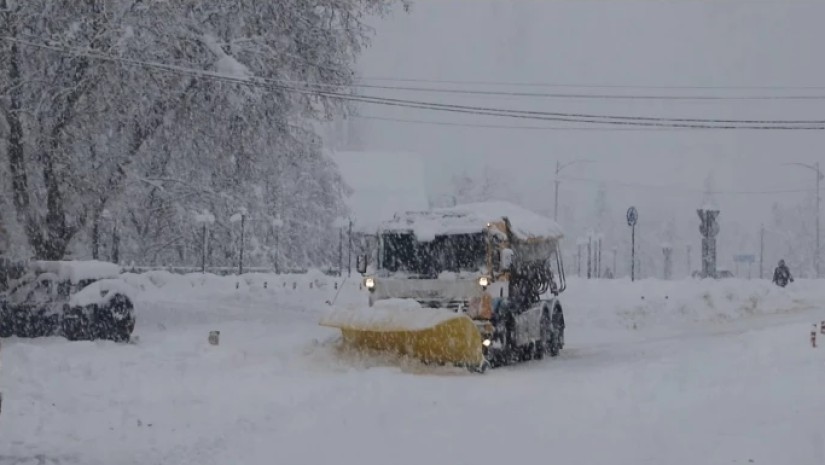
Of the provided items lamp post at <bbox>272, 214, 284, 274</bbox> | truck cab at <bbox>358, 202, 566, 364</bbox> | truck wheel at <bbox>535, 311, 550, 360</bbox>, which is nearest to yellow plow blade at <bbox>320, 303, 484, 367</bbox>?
truck cab at <bbox>358, 202, 566, 364</bbox>

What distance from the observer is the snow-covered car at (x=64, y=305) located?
64.6 ft

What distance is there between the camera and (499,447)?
33.5 feet

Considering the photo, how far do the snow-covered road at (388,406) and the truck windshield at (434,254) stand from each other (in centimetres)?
199

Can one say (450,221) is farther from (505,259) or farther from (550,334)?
(550,334)

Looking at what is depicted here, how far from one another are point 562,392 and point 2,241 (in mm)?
18336

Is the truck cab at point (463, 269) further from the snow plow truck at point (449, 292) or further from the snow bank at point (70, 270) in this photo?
the snow bank at point (70, 270)

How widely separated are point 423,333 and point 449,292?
201cm

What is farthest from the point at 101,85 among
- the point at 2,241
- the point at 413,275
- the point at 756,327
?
the point at 756,327

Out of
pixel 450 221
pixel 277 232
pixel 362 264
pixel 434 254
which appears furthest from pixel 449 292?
pixel 277 232

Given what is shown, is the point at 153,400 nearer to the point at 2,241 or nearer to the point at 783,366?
the point at 783,366

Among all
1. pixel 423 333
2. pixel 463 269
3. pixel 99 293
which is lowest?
pixel 423 333

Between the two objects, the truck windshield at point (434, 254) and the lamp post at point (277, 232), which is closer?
the truck windshield at point (434, 254)

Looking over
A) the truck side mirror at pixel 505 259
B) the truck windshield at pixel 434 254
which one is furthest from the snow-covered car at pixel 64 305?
the truck side mirror at pixel 505 259

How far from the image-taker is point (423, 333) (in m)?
16.4
